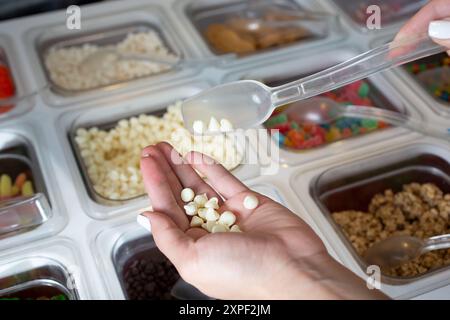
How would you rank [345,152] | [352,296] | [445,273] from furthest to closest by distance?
[345,152], [445,273], [352,296]

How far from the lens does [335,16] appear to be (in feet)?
5.49

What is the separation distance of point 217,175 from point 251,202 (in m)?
0.10

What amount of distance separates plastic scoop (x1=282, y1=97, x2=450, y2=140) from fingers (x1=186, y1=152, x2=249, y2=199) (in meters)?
0.47

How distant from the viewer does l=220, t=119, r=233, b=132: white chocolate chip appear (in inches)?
49.3

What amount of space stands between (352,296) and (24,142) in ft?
2.96

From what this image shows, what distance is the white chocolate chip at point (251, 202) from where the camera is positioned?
1.01 metres

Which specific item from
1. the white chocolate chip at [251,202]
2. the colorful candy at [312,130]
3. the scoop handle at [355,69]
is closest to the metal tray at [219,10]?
the colorful candy at [312,130]

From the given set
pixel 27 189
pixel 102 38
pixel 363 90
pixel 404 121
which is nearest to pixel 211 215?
pixel 27 189

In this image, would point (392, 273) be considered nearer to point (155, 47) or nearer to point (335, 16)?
Result: point (335, 16)

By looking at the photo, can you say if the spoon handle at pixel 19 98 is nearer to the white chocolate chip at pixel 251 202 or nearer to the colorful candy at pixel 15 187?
the colorful candy at pixel 15 187

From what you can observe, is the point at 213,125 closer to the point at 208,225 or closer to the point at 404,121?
the point at 208,225

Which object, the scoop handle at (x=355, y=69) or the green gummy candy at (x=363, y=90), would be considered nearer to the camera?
the scoop handle at (x=355, y=69)

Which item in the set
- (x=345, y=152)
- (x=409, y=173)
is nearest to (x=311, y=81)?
(x=345, y=152)

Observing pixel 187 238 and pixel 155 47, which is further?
pixel 155 47
